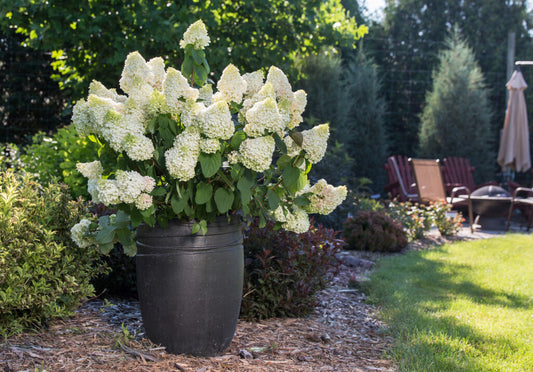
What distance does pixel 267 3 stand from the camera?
20.0ft

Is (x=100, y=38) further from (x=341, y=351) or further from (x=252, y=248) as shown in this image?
(x=341, y=351)

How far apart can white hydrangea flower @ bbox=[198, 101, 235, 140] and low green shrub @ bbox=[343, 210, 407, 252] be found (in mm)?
4014

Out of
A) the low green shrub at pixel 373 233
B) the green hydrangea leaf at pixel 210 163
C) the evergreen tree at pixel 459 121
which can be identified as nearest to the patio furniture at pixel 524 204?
the low green shrub at pixel 373 233

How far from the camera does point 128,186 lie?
206 cm

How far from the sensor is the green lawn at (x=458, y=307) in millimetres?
2613

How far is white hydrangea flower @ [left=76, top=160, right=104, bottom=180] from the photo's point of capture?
2414mm

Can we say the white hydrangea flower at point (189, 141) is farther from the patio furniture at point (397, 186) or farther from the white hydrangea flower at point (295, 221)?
the patio furniture at point (397, 186)

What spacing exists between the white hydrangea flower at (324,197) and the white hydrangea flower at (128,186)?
0.86m

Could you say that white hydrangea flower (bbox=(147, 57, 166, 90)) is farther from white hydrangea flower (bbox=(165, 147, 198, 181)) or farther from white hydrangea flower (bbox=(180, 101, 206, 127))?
white hydrangea flower (bbox=(165, 147, 198, 181))

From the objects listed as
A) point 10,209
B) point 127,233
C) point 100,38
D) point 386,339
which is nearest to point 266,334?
point 386,339

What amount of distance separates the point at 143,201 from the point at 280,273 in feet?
4.21

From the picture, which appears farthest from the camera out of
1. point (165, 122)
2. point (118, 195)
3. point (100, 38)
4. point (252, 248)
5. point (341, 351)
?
point (100, 38)

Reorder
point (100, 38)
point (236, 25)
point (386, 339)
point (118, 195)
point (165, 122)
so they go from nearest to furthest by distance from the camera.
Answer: point (118, 195), point (165, 122), point (386, 339), point (100, 38), point (236, 25)

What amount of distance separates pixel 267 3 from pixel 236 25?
0.52m
